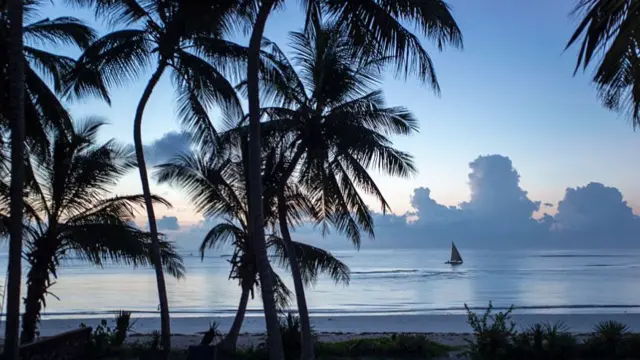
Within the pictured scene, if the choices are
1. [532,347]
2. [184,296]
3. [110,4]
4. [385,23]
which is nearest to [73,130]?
[110,4]

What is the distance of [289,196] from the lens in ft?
44.2

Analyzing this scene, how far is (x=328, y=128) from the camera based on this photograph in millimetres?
12133

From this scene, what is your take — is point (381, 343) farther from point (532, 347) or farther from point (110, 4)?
point (110, 4)

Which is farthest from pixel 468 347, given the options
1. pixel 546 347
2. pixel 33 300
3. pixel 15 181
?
pixel 15 181

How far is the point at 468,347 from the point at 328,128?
5.75 metres

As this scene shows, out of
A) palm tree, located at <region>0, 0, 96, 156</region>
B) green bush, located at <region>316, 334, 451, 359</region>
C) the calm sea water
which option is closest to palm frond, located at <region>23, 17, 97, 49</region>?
palm tree, located at <region>0, 0, 96, 156</region>

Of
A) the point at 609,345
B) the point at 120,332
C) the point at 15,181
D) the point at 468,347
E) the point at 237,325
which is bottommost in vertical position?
the point at 468,347

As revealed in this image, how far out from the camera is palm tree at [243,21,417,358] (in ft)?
39.7

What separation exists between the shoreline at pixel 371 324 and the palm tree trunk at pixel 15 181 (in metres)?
12.2

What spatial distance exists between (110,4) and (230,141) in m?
3.54

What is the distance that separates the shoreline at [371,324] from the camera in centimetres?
2098

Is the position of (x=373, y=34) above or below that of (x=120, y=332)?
above

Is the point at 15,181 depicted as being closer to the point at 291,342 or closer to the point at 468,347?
the point at 291,342

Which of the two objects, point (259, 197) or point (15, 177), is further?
point (259, 197)
